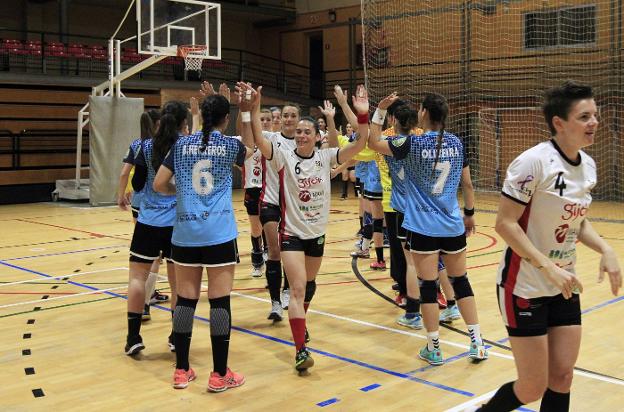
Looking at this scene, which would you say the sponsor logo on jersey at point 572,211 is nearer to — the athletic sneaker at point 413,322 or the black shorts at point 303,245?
the black shorts at point 303,245

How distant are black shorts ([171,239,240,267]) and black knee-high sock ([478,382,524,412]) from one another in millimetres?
1983

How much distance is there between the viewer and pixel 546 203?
3078mm

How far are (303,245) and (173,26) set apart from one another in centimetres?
1124

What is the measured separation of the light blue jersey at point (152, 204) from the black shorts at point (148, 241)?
0.14 ft

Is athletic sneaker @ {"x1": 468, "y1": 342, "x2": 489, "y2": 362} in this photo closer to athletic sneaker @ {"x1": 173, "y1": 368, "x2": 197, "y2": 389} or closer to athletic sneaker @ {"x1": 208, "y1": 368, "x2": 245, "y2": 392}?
athletic sneaker @ {"x1": 208, "y1": 368, "x2": 245, "y2": 392}

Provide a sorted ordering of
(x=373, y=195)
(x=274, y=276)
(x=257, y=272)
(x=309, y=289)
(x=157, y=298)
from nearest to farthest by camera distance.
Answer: (x=309, y=289) → (x=274, y=276) → (x=157, y=298) → (x=257, y=272) → (x=373, y=195)

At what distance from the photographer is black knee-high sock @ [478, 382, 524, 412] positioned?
10.6ft

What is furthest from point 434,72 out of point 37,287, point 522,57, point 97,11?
point 37,287

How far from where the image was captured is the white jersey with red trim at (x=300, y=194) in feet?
17.1

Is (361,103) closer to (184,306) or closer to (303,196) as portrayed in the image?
(303,196)

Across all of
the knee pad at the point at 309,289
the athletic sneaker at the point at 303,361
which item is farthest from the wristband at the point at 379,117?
the athletic sneaker at the point at 303,361

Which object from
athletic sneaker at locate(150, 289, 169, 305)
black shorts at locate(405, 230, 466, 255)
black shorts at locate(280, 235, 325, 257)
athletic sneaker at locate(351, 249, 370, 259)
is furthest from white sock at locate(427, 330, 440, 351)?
athletic sneaker at locate(351, 249, 370, 259)

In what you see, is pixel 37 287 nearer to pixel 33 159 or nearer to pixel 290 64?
pixel 33 159

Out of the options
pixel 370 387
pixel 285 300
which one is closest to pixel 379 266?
pixel 285 300
